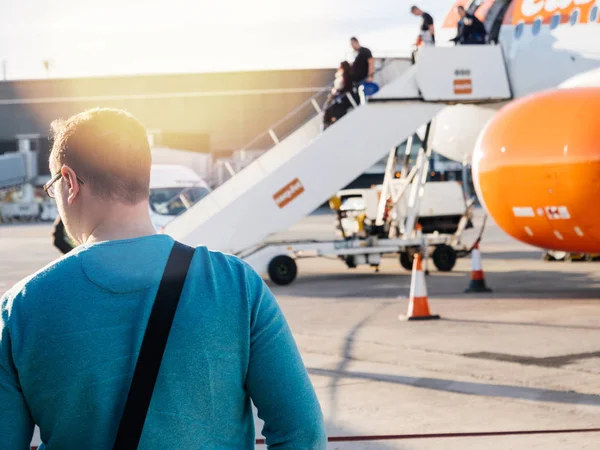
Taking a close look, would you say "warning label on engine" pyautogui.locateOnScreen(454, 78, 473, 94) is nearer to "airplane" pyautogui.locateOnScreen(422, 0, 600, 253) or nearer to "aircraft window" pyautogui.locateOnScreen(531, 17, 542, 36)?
"aircraft window" pyautogui.locateOnScreen(531, 17, 542, 36)

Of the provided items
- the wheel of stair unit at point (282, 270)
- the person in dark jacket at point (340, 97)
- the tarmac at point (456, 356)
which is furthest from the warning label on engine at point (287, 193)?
the person in dark jacket at point (340, 97)

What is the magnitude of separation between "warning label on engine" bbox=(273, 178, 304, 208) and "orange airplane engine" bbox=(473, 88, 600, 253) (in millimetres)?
3750

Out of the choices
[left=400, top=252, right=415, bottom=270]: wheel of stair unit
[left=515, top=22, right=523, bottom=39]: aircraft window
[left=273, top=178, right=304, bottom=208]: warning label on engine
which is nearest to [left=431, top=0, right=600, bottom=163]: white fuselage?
[left=515, top=22, right=523, bottom=39]: aircraft window

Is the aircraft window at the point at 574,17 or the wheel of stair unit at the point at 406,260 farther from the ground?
the aircraft window at the point at 574,17

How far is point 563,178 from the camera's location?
12391mm

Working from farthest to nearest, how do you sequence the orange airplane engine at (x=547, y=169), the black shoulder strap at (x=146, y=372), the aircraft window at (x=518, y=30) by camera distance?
the aircraft window at (x=518, y=30)
the orange airplane engine at (x=547, y=169)
the black shoulder strap at (x=146, y=372)

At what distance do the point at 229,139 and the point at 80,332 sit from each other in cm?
6718

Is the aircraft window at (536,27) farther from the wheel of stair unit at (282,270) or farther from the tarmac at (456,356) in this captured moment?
the wheel of stair unit at (282,270)

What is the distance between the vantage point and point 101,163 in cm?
253

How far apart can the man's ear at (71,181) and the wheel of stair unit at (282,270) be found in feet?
48.2

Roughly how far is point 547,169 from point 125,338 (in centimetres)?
1076

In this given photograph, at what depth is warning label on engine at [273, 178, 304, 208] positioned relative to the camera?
54.8 feet

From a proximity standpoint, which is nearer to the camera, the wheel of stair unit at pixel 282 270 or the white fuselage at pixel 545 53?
the white fuselage at pixel 545 53

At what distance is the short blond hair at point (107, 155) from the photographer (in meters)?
2.53
